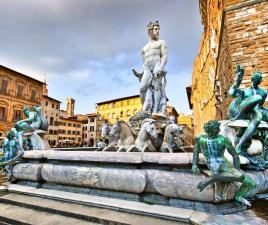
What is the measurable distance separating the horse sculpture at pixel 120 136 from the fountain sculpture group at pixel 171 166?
0.02 m

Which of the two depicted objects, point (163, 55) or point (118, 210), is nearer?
point (118, 210)

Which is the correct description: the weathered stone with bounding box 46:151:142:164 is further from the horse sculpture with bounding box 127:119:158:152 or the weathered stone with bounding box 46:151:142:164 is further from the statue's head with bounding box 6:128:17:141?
the statue's head with bounding box 6:128:17:141

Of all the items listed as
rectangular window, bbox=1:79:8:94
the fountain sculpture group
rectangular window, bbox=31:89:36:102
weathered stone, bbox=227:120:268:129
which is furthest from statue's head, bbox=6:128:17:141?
rectangular window, bbox=31:89:36:102

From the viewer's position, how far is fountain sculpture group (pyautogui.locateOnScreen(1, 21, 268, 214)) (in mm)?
2160

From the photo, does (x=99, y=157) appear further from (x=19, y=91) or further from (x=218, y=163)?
(x=19, y=91)

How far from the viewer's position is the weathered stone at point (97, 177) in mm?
2492

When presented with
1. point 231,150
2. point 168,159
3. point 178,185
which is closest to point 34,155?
point 168,159

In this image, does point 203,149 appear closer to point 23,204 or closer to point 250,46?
point 23,204

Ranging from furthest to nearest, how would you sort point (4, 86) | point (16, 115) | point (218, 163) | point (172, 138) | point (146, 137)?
1. point (16, 115)
2. point (4, 86)
3. point (172, 138)
4. point (146, 137)
5. point (218, 163)

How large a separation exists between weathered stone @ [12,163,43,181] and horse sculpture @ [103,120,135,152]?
1538 mm

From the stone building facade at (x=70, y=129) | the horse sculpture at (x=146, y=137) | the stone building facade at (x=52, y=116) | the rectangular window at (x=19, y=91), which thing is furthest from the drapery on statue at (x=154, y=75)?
the stone building facade at (x=70, y=129)

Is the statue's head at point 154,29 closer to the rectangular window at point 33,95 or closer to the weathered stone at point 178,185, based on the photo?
the weathered stone at point 178,185

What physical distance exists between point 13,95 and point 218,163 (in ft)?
114

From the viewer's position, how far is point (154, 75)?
574 cm
